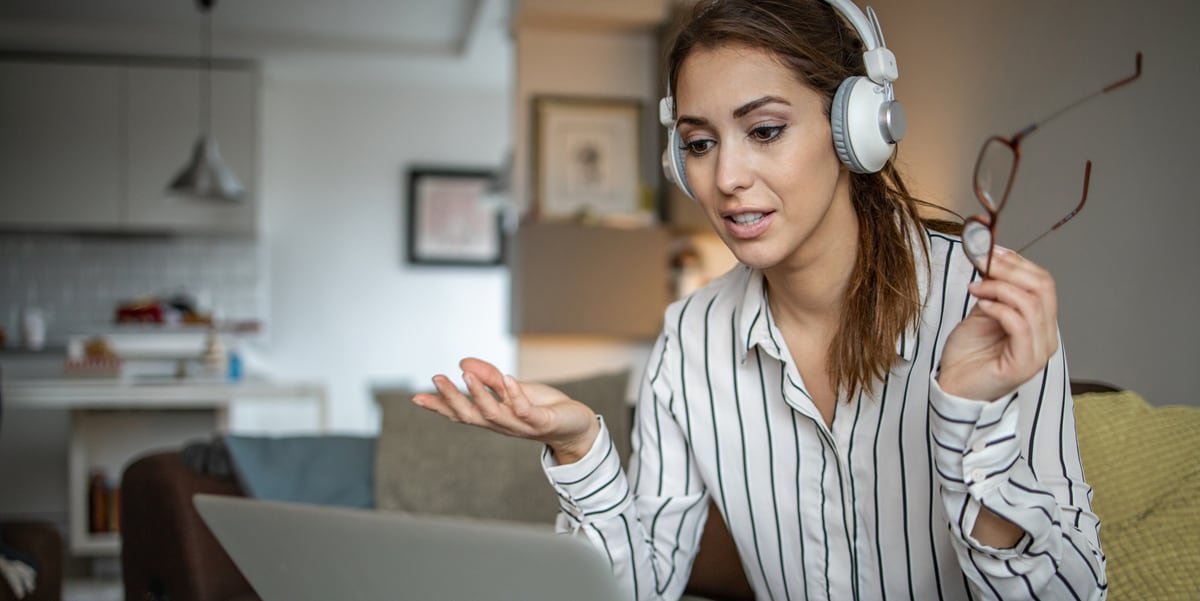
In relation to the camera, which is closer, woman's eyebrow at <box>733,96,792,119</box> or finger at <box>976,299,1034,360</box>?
finger at <box>976,299,1034,360</box>

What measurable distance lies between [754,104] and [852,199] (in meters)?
0.19

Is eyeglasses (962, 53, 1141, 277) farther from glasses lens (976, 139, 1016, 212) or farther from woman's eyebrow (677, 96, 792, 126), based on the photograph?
woman's eyebrow (677, 96, 792, 126)

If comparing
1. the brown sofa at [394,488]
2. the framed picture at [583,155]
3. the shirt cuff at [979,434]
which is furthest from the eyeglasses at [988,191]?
the framed picture at [583,155]

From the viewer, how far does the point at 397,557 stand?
71 cm

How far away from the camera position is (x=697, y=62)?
38.1 inches

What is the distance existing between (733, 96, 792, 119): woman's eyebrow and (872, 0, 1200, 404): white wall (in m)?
0.25

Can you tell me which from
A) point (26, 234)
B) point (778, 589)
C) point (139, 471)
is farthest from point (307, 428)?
point (778, 589)

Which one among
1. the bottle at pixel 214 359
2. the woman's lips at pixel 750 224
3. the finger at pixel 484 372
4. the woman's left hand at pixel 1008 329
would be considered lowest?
the bottle at pixel 214 359

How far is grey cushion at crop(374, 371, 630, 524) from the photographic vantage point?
6.28 feet

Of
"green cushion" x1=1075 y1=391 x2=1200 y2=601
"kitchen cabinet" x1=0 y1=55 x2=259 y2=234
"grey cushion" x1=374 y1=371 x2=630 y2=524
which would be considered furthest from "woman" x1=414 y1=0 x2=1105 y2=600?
"kitchen cabinet" x1=0 y1=55 x2=259 y2=234

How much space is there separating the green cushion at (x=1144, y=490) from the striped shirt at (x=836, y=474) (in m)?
0.22

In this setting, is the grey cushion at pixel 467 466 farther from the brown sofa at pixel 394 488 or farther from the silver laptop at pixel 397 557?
the silver laptop at pixel 397 557

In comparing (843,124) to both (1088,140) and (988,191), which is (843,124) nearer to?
(988,191)

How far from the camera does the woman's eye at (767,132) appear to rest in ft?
3.05
